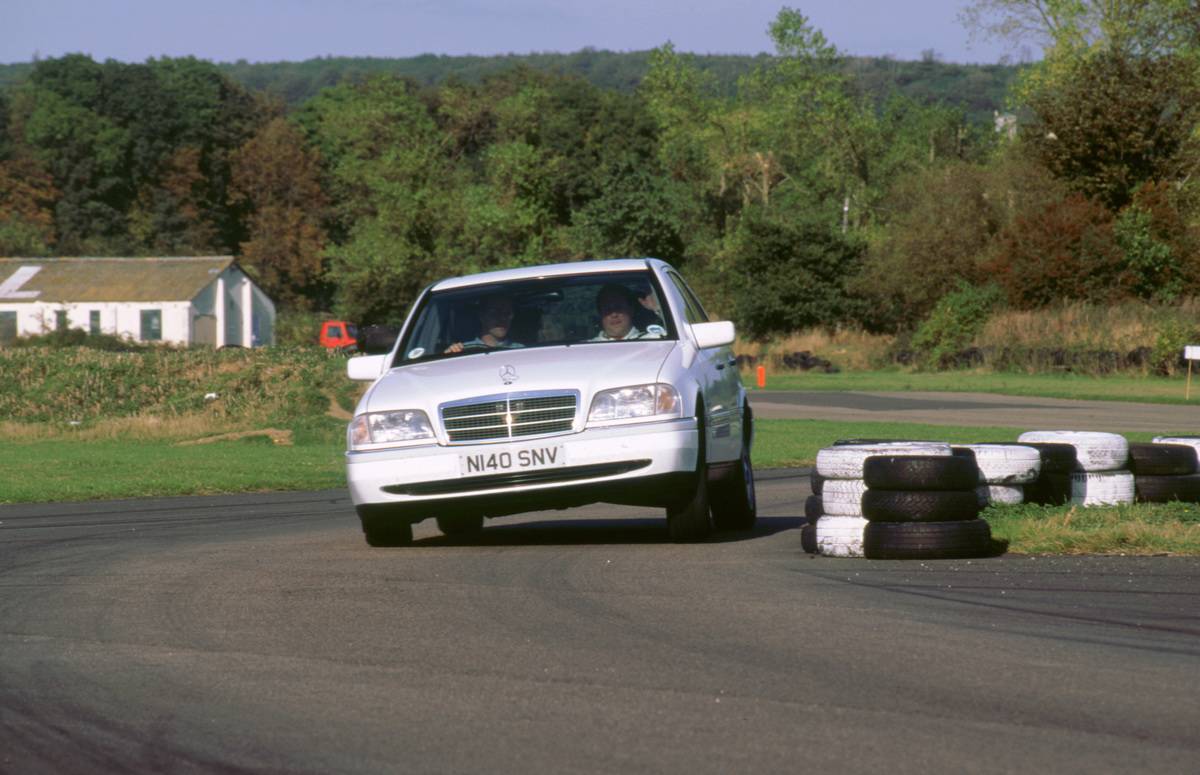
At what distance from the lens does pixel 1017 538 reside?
10.7 metres

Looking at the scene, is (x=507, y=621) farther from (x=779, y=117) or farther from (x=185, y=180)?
(x=185, y=180)

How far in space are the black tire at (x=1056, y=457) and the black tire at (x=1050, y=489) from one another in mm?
30

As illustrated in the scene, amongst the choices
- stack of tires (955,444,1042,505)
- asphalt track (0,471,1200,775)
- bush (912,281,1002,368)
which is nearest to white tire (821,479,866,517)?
asphalt track (0,471,1200,775)

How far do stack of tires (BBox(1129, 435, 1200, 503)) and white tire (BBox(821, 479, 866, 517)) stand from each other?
106 inches

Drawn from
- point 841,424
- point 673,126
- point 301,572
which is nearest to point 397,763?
point 301,572

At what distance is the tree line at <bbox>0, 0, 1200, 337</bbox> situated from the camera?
191ft

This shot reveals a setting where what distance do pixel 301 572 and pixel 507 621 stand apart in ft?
8.53

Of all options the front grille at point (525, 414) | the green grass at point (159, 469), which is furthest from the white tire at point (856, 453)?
the green grass at point (159, 469)

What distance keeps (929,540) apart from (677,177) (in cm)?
8731

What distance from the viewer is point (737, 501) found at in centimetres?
1245

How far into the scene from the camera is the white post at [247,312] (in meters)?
96.1

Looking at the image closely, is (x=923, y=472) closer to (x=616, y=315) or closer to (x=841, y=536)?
(x=841, y=536)

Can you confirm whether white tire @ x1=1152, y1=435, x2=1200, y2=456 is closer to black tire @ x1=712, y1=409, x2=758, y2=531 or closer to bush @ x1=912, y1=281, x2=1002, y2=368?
black tire @ x1=712, y1=409, x2=758, y2=531

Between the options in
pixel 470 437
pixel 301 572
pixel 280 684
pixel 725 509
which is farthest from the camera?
pixel 725 509
